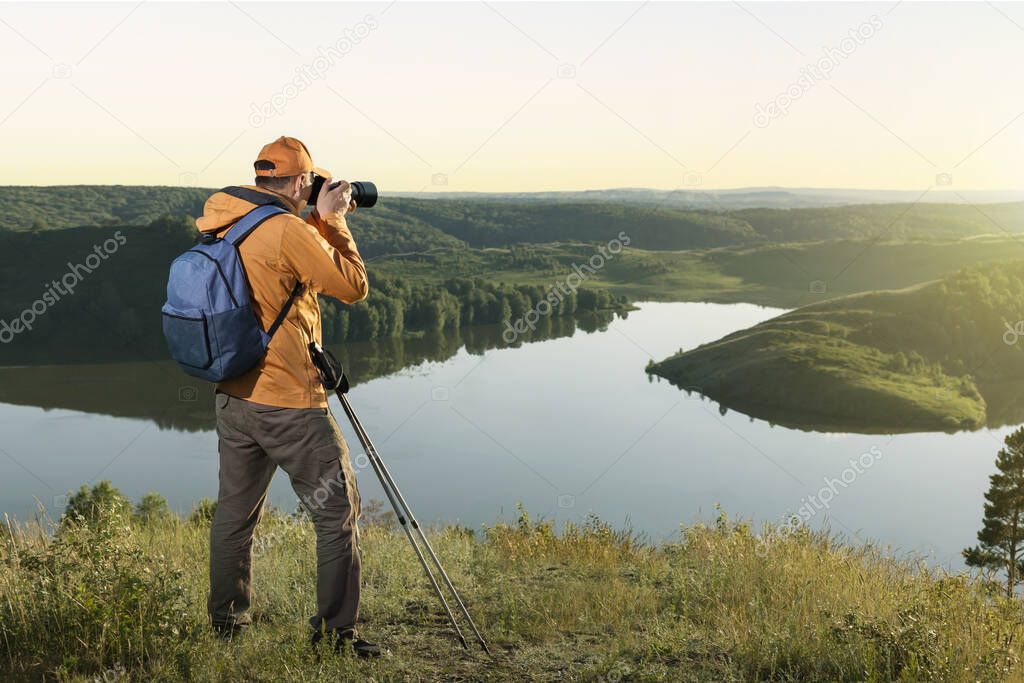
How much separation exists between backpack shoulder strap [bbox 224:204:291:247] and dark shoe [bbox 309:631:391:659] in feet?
5.31

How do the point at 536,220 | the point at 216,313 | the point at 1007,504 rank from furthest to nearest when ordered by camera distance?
the point at 536,220 → the point at 1007,504 → the point at 216,313

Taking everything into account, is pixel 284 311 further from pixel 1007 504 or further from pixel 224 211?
pixel 1007 504

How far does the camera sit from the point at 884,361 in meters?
84.8

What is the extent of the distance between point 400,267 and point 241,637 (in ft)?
404

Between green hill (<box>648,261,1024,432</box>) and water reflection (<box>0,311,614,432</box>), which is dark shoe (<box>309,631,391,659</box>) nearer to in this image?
water reflection (<box>0,311,614,432</box>)

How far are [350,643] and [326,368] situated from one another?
3.72ft

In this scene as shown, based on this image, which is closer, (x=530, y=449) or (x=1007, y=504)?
(x=1007, y=504)

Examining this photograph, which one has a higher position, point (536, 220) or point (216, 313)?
point (536, 220)

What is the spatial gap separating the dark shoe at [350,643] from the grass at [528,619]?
76 mm

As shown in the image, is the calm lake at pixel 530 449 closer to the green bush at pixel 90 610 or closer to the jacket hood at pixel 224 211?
the green bush at pixel 90 610

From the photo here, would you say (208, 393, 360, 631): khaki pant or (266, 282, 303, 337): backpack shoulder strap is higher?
(266, 282, 303, 337): backpack shoulder strap

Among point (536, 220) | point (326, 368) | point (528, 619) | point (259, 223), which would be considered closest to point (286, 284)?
point (259, 223)

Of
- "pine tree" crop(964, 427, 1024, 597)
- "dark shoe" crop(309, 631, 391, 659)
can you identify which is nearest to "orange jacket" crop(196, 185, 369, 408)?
"dark shoe" crop(309, 631, 391, 659)

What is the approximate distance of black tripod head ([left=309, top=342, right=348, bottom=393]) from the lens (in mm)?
3355
